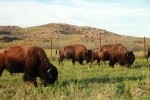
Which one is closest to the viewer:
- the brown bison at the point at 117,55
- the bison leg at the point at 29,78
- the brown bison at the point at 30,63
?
the brown bison at the point at 30,63

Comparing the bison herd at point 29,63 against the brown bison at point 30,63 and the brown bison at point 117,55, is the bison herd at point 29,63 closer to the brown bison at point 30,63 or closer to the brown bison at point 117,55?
the brown bison at point 30,63

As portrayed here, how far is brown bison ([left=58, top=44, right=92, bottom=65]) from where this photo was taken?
32.0 metres

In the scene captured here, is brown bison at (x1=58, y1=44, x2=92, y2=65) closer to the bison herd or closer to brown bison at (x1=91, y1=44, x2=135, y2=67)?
brown bison at (x1=91, y1=44, x2=135, y2=67)

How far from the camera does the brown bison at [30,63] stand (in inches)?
648

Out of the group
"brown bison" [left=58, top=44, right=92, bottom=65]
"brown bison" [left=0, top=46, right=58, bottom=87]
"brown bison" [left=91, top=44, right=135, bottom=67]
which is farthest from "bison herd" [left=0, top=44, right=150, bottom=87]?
"brown bison" [left=58, top=44, right=92, bottom=65]

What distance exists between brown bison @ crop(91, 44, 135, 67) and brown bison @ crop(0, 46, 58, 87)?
12103 millimetres

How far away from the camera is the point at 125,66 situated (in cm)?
2752

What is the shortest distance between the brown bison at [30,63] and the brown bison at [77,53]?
1493 centimetres

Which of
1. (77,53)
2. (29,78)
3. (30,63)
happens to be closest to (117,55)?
(77,53)

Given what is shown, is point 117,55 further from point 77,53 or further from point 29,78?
point 29,78

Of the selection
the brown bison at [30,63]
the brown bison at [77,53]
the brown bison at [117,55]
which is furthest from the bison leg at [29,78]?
the brown bison at [77,53]

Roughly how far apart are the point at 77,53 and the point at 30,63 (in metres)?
16.0

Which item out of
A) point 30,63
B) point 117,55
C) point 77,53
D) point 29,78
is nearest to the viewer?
point 29,78

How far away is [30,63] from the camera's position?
1677 centimetres
